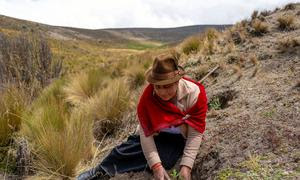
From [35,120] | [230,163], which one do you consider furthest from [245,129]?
[35,120]

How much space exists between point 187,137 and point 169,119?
0.21 m

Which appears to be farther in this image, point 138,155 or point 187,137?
point 138,155

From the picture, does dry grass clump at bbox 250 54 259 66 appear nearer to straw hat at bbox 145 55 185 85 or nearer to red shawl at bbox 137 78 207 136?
red shawl at bbox 137 78 207 136

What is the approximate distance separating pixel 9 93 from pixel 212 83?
2706 mm

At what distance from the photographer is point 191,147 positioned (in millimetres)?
2984

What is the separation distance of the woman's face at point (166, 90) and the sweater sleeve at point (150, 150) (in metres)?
0.34

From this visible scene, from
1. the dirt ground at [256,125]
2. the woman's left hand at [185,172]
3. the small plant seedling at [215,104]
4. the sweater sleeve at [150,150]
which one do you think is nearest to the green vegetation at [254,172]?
the dirt ground at [256,125]

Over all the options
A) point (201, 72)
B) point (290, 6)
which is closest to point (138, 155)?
point (201, 72)

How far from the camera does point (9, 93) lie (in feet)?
16.2

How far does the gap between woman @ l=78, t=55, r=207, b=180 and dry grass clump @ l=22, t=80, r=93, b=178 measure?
803 millimetres

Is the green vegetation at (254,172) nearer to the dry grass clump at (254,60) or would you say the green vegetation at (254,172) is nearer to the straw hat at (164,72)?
the straw hat at (164,72)

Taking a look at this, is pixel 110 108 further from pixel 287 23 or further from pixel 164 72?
pixel 287 23

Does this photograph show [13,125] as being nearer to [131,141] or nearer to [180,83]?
[131,141]

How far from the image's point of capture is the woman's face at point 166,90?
2.95 metres
